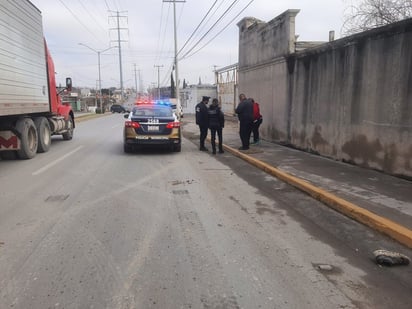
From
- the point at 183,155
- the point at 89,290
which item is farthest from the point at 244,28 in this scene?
the point at 89,290

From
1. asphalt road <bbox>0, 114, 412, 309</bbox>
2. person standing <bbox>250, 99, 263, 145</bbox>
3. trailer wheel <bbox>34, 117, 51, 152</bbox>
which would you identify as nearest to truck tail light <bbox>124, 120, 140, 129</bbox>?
trailer wheel <bbox>34, 117, 51, 152</bbox>

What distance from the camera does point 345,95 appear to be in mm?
9789

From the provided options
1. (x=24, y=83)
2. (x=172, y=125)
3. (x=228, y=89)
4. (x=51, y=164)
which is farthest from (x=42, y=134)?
(x=228, y=89)

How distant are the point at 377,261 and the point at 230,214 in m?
2.30

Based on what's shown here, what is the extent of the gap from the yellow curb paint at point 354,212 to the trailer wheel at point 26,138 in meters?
7.23

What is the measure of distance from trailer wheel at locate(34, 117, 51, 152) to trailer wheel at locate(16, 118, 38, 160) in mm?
689

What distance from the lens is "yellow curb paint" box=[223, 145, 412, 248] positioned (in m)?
4.90

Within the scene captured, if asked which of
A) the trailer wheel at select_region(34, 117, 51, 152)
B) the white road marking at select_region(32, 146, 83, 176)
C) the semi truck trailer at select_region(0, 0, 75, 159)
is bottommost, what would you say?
the white road marking at select_region(32, 146, 83, 176)

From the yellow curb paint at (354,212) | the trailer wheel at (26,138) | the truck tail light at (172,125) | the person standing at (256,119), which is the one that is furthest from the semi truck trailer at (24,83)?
the person standing at (256,119)

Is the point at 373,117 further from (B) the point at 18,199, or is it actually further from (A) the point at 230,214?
(B) the point at 18,199

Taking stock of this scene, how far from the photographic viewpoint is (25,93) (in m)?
11.6

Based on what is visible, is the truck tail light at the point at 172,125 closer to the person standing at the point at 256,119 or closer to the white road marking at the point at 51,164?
the person standing at the point at 256,119

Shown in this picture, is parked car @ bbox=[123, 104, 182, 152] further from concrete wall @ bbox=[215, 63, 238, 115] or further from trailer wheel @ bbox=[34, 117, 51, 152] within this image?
concrete wall @ bbox=[215, 63, 238, 115]

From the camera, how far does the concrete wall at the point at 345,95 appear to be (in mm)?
7887
